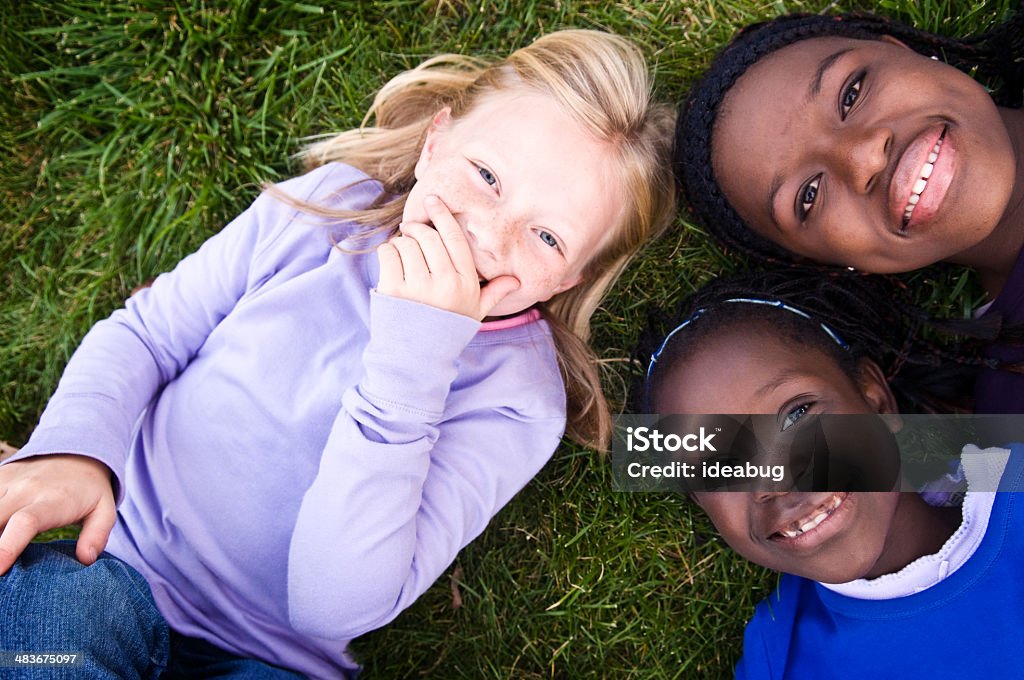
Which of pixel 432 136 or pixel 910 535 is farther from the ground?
pixel 432 136

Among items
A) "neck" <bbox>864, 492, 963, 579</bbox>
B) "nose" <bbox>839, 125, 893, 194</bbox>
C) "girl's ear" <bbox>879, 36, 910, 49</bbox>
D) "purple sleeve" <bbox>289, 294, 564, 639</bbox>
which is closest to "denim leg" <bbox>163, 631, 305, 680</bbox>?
"purple sleeve" <bbox>289, 294, 564, 639</bbox>

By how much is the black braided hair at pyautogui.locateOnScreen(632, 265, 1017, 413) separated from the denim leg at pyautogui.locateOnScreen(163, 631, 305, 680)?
4.30ft

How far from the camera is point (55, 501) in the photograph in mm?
1905

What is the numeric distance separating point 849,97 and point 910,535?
1.20m

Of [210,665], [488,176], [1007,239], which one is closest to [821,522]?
[1007,239]

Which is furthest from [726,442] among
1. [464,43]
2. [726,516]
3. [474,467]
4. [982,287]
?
[464,43]

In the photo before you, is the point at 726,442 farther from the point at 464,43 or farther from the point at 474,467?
the point at 464,43

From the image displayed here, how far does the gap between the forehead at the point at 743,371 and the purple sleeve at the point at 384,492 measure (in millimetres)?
629

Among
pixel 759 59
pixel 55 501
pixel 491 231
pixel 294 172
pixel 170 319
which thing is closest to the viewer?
A: pixel 55 501

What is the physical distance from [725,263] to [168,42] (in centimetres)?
200

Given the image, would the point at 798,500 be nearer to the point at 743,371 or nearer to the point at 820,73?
the point at 743,371

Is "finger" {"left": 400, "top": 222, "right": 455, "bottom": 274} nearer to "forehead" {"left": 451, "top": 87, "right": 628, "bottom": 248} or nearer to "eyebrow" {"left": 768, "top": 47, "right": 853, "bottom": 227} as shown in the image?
"forehead" {"left": 451, "top": 87, "right": 628, "bottom": 248}

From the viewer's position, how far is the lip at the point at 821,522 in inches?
83.3

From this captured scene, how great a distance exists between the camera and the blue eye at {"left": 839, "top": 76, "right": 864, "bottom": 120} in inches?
79.8
